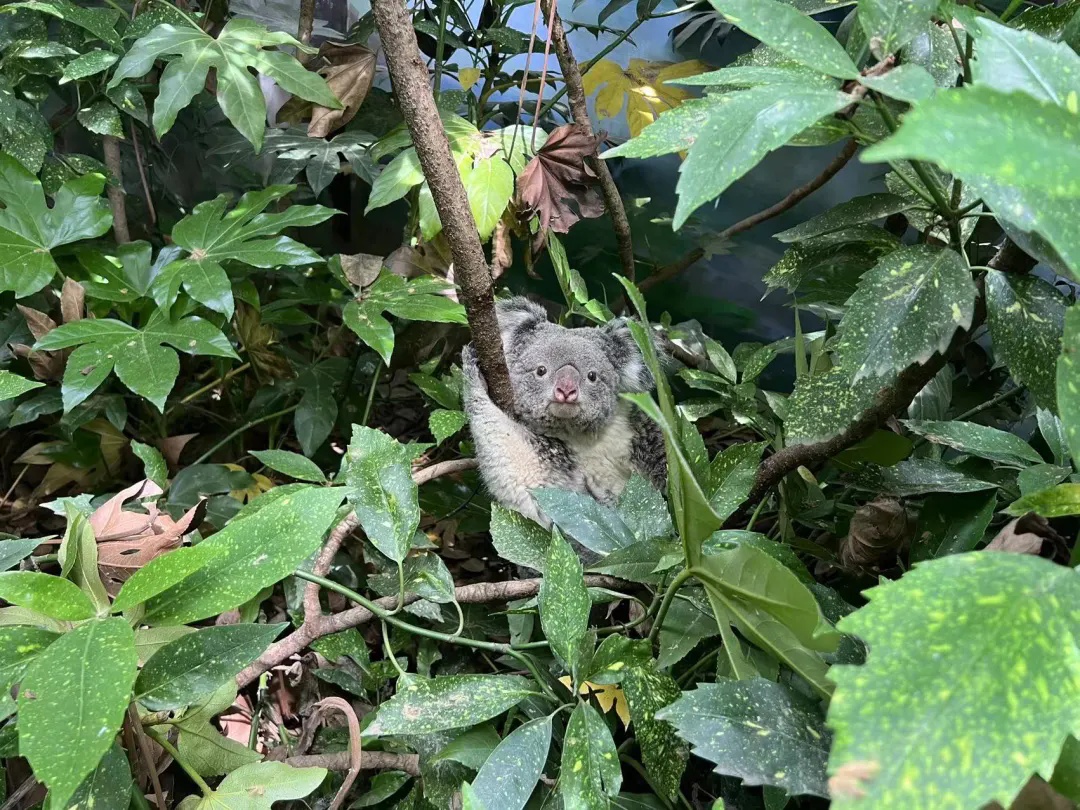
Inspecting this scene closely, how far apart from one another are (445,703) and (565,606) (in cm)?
15

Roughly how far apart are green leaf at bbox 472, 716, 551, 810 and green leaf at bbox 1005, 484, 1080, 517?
443mm

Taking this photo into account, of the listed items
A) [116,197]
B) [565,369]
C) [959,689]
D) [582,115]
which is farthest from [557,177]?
[959,689]

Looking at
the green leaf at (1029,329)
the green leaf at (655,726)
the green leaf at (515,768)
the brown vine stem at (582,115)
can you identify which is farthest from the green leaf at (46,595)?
the brown vine stem at (582,115)

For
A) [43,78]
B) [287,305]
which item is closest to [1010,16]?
[287,305]

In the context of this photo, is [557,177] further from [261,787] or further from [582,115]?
[261,787]

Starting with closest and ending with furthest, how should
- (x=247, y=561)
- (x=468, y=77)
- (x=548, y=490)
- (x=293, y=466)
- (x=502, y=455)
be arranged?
(x=247, y=561) < (x=548, y=490) < (x=293, y=466) < (x=502, y=455) < (x=468, y=77)

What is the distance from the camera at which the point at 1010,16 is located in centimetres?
80

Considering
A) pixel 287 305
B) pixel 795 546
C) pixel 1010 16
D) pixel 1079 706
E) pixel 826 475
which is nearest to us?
pixel 1079 706

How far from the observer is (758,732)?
1.87 ft

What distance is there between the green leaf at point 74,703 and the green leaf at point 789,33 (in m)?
0.64

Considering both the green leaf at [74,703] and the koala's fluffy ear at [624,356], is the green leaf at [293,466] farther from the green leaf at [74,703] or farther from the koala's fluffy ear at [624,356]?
the koala's fluffy ear at [624,356]

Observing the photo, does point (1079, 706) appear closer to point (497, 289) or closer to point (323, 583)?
point (323, 583)

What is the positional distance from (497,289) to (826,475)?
92cm

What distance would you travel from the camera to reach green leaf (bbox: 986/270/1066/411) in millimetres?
675
